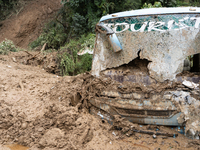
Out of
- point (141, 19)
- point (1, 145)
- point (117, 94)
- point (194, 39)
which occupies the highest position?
point (141, 19)

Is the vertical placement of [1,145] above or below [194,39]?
below

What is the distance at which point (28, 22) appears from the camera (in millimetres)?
13117

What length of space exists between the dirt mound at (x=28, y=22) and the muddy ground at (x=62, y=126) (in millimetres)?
8787

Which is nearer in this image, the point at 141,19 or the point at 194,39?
the point at 194,39

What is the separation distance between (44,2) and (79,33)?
544cm

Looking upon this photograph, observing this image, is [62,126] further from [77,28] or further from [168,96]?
[77,28]

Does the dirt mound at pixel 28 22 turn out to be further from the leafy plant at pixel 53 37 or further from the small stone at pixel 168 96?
the small stone at pixel 168 96

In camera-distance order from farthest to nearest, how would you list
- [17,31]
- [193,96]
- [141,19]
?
[17,31] < [141,19] < [193,96]

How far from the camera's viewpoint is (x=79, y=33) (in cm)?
1015

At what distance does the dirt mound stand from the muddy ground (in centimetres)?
879

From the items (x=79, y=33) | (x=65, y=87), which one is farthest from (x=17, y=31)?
(x=65, y=87)

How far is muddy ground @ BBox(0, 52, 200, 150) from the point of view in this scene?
308 centimetres

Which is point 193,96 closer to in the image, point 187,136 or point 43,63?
point 187,136

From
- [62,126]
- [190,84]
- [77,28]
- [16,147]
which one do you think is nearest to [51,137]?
[62,126]
